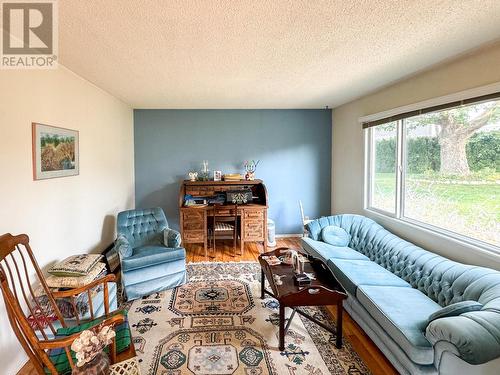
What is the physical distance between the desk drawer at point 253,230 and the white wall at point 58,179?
6.61 ft

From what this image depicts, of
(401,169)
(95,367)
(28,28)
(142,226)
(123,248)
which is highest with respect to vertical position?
(28,28)

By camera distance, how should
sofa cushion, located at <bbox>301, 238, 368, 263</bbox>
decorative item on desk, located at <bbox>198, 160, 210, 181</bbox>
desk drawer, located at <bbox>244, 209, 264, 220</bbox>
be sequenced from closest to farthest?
1. sofa cushion, located at <bbox>301, 238, 368, 263</bbox>
2. desk drawer, located at <bbox>244, 209, 264, 220</bbox>
3. decorative item on desk, located at <bbox>198, 160, 210, 181</bbox>

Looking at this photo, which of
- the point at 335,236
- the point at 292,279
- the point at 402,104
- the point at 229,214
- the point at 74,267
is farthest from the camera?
the point at 229,214

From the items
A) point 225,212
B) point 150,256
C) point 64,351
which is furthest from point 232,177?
point 64,351

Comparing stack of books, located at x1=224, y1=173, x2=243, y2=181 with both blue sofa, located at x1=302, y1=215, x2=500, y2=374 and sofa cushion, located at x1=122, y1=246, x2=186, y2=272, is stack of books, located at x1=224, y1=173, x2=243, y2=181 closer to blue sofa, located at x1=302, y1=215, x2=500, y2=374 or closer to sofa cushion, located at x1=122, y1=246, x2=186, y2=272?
sofa cushion, located at x1=122, y1=246, x2=186, y2=272

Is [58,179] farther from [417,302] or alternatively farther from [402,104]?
[402,104]

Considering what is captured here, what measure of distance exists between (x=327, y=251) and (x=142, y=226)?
7.88 ft

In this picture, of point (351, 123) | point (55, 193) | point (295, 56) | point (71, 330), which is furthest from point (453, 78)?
point (55, 193)

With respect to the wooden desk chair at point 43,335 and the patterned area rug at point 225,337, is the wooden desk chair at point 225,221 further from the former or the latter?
the wooden desk chair at point 43,335

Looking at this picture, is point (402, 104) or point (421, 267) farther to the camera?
point (402, 104)

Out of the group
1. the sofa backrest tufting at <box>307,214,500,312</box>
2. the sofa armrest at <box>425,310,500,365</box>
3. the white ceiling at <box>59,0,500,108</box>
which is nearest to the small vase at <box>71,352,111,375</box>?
the sofa armrest at <box>425,310,500,365</box>

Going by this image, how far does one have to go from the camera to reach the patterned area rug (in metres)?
2.06

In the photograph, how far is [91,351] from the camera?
126 centimetres

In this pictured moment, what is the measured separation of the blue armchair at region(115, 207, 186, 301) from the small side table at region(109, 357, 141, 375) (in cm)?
162
